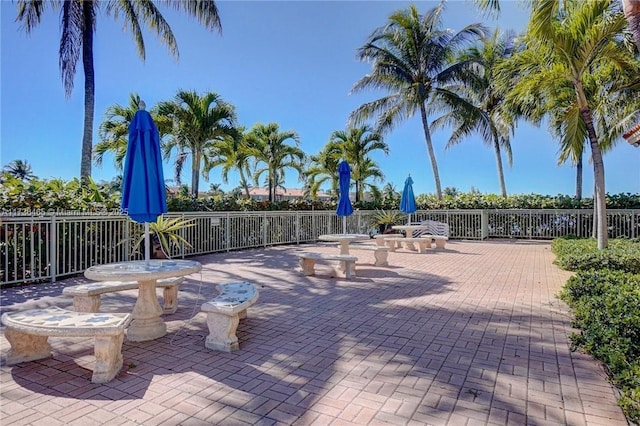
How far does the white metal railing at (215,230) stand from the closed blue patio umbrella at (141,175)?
3.78 m

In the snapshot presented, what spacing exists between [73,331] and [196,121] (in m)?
11.4

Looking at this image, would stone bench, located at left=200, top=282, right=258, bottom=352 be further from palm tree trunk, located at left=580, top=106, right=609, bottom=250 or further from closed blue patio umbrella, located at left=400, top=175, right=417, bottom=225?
closed blue patio umbrella, located at left=400, top=175, right=417, bottom=225

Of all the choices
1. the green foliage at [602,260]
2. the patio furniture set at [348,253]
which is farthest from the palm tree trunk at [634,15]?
the patio furniture set at [348,253]

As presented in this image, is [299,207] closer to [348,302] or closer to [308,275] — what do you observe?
[308,275]

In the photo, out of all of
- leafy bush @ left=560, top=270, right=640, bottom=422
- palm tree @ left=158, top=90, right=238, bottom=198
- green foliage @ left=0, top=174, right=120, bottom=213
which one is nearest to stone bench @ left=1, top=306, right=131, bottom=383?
leafy bush @ left=560, top=270, right=640, bottom=422

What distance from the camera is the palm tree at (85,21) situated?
35.4 feet

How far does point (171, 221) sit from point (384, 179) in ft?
42.7

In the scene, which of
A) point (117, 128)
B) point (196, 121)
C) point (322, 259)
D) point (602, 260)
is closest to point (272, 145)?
point (196, 121)

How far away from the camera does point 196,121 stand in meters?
13.1

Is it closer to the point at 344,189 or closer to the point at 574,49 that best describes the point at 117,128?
the point at 344,189

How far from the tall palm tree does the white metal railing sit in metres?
2.97

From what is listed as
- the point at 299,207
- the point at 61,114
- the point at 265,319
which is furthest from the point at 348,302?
the point at 61,114

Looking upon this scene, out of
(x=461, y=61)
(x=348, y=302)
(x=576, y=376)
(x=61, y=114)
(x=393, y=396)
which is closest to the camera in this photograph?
(x=393, y=396)

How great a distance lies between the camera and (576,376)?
301 centimetres
